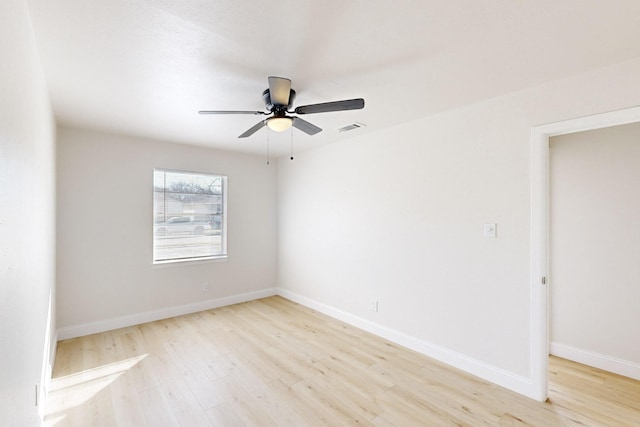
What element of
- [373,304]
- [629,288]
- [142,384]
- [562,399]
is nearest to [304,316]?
[373,304]

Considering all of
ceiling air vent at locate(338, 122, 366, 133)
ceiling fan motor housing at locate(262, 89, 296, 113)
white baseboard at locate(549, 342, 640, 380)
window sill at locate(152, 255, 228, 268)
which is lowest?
white baseboard at locate(549, 342, 640, 380)

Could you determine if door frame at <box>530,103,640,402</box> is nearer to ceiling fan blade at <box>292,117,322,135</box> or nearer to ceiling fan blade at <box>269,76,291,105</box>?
ceiling fan blade at <box>292,117,322,135</box>

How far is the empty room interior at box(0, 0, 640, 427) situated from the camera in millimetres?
1622

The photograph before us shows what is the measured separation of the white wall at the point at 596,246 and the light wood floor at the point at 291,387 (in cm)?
29

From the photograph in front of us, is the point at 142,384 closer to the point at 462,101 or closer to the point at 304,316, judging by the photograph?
the point at 304,316

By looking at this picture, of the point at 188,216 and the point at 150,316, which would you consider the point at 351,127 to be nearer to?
the point at 188,216

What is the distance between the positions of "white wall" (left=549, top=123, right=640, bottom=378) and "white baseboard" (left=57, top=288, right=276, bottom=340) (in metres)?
4.12

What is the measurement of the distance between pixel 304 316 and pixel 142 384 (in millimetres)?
2135

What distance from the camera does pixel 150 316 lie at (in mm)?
4023

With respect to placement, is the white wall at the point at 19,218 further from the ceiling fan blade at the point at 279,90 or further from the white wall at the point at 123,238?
the white wall at the point at 123,238

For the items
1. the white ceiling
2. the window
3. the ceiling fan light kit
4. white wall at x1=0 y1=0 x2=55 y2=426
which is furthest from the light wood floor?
the white ceiling

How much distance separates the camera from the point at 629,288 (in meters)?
2.74

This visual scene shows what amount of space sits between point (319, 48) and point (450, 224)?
2.03 m

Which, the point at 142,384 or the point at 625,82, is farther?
the point at 142,384
